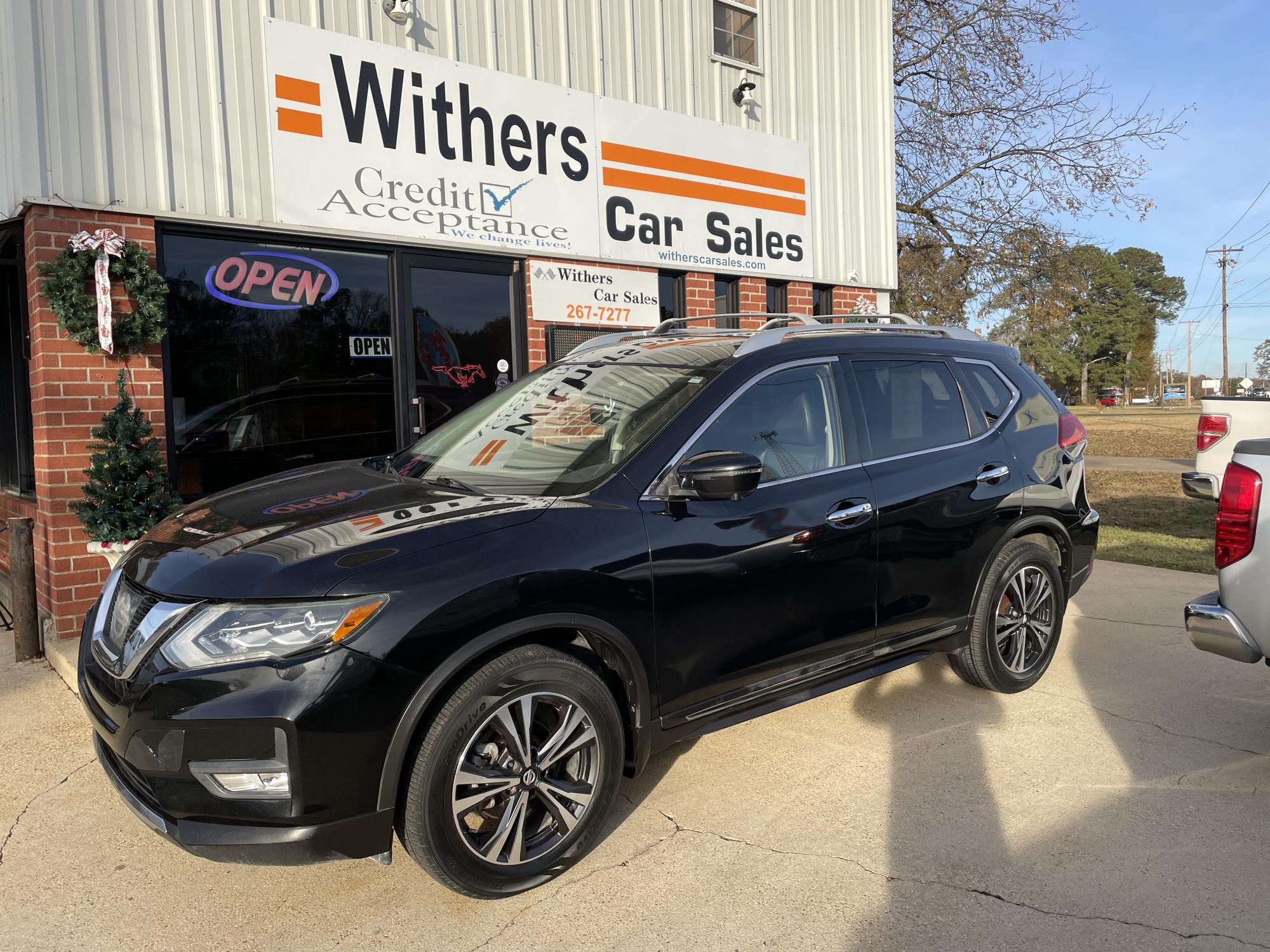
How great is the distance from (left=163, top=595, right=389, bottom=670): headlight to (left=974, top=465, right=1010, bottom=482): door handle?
9.74 feet

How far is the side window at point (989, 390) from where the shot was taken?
182 inches

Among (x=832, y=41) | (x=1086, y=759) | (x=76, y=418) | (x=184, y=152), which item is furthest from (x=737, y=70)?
(x=1086, y=759)

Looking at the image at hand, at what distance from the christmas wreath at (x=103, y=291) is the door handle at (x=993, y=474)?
506cm

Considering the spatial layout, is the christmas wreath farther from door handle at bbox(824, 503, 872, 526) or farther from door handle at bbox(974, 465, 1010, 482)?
door handle at bbox(974, 465, 1010, 482)

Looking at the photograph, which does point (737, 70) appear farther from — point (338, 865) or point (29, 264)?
point (338, 865)

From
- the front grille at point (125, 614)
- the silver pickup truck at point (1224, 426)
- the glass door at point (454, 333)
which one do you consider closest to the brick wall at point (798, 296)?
the glass door at point (454, 333)

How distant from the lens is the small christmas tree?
547 centimetres

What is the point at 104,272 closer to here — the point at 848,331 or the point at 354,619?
the point at 354,619

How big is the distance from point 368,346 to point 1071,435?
505 cm

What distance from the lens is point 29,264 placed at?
18.9 feet

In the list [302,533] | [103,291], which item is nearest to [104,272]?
[103,291]

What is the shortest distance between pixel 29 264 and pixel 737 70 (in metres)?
6.82

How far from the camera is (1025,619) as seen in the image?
15.3 feet

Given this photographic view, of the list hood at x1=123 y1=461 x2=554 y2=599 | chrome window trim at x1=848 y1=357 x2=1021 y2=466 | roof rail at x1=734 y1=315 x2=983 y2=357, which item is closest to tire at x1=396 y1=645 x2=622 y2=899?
hood at x1=123 y1=461 x2=554 y2=599
